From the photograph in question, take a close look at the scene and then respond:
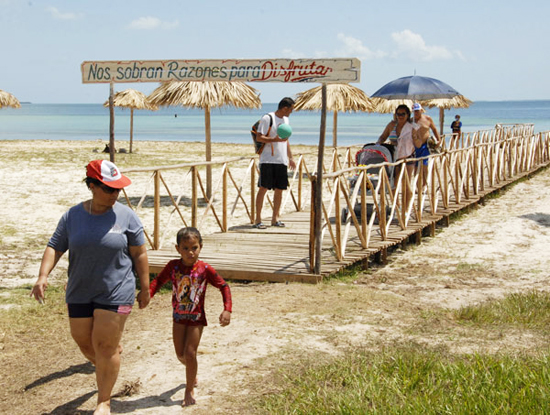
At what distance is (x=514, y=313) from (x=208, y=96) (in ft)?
31.4

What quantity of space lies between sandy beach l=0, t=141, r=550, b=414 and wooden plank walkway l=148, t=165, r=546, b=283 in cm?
17

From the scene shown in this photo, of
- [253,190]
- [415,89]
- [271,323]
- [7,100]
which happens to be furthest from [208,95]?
[7,100]

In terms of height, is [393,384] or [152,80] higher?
[152,80]

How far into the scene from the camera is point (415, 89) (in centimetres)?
1341

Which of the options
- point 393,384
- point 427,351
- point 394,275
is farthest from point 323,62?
point 393,384

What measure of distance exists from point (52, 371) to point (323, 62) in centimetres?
380

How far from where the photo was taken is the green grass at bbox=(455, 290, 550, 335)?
6.03 meters

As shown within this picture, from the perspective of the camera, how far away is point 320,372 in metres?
4.70

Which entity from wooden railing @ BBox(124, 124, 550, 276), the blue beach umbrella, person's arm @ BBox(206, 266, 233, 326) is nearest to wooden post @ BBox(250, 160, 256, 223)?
wooden railing @ BBox(124, 124, 550, 276)

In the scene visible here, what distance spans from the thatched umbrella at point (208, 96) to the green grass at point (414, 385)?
9865mm

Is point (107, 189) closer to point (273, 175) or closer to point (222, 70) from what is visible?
point (222, 70)

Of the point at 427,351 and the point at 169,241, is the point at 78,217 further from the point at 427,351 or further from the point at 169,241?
the point at 169,241

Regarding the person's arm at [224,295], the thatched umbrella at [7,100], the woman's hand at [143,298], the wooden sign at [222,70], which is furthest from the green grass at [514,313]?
the thatched umbrella at [7,100]

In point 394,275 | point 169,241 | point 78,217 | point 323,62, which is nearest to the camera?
point 78,217
